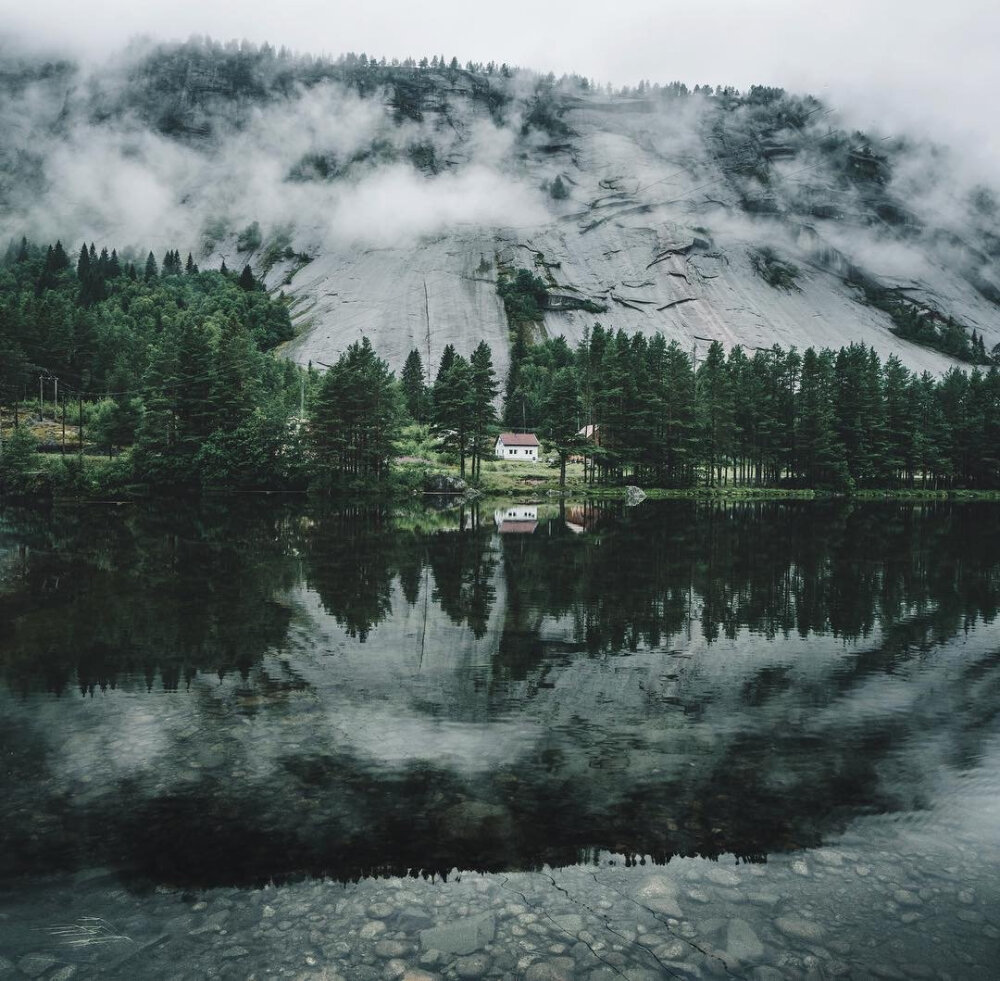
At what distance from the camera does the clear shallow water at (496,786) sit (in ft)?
20.9

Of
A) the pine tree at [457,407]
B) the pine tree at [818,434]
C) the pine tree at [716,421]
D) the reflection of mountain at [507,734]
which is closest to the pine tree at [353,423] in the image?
the pine tree at [457,407]

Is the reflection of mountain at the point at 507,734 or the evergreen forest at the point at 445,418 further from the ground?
the evergreen forest at the point at 445,418

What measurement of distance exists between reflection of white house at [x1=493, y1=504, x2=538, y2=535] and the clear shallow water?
22.9 metres

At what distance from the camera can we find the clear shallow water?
6355 millimetres

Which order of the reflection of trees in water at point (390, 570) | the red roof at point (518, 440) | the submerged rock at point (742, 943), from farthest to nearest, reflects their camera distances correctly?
1. the red roof at point (518, 440)
2. the reflection of trees in water at point (390, 570)
3. the submerged rock at point (742, 943)

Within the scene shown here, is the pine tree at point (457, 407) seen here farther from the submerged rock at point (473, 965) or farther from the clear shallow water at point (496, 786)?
the submerged rock at point (473, 965)

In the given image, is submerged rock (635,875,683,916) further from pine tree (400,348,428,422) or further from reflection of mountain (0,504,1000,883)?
pine tree (400,348,428,422)

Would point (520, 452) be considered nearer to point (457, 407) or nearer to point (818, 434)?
point (457, 407)

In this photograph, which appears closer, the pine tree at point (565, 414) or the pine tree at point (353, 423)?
the pine tree at point (353, 423)

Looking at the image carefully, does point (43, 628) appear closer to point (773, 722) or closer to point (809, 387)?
point (773, 722)

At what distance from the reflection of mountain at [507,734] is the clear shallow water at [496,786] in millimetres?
57

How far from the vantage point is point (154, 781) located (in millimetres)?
9289

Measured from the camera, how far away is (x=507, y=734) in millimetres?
11062

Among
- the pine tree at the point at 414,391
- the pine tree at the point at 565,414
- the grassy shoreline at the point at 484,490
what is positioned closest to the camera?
the grassy shoreline at the point at 484,490
